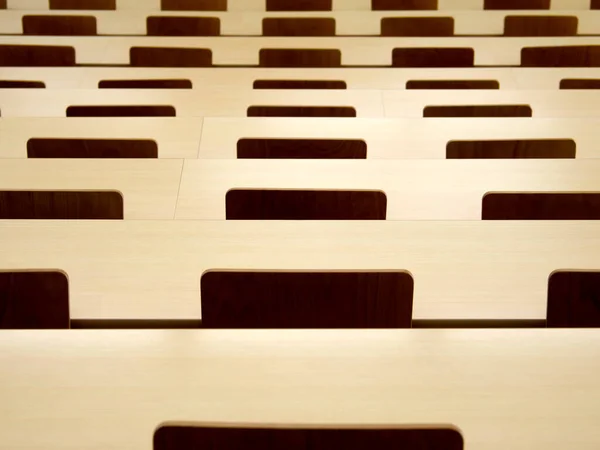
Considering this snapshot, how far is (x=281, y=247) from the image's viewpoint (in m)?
2.70

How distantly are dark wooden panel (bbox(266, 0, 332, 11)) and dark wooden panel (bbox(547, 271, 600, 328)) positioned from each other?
17.8 ft

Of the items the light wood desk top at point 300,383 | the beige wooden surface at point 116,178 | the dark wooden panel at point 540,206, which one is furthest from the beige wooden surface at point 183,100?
the light wood desk top at point 300,383

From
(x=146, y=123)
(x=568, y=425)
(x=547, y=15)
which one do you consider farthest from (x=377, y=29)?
(x=568, y=425)

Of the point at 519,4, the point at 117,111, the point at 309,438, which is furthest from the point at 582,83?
the point at 309,438

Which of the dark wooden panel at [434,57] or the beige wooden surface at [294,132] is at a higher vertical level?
the dark wooden panel at [434,57]

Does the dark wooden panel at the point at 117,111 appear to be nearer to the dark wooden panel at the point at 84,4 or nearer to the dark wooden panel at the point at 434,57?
the dark wooden panel at the point at 434,57

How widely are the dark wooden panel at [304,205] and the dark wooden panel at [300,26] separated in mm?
3769

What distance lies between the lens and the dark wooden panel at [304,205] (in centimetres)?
289

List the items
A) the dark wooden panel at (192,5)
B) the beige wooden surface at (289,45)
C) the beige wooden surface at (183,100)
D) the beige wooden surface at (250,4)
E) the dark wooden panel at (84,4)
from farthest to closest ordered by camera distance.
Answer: the beige wooden surface at (250,4) < the dark wooden panel at (84,4) < the dark wooden panel at (192,5) < the beige wooden surface at (289,45) < the beige wooden surface at (183,100)

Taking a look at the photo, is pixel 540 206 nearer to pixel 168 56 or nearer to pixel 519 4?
pixel 168 56

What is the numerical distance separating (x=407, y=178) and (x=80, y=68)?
304cm

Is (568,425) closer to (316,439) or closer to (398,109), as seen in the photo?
(316,439)

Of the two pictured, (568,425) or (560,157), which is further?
(560,157)

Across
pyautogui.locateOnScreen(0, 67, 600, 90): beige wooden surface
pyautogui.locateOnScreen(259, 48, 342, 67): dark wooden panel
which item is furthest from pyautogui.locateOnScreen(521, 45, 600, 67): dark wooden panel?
pyautogui.locateOnScreen(259, 48, 342, 67): dark wooden panel
